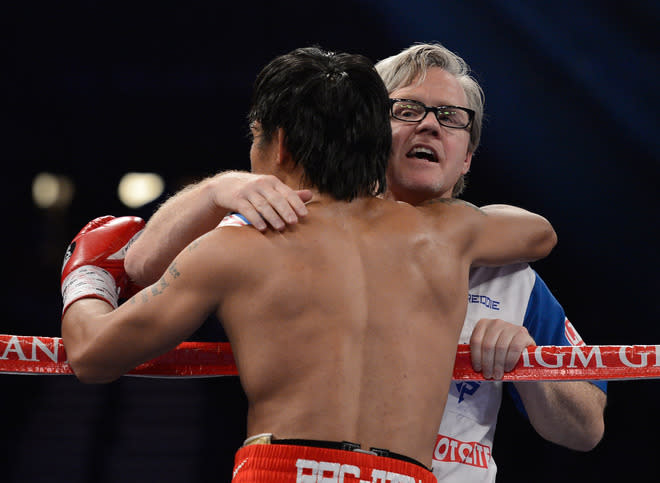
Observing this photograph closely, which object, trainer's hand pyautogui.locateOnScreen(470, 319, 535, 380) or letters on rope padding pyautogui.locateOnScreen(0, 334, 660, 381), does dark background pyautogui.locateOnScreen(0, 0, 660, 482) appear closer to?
letters on rope padding pyautogui.locateOnScreen(0, 334, 660, 381)

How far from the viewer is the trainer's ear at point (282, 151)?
109 cm

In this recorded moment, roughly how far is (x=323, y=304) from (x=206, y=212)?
0.87 ft

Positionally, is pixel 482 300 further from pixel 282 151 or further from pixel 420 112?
pixel 282 151

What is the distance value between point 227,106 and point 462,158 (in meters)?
2.91

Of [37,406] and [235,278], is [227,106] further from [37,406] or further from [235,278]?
Result: [235,278]

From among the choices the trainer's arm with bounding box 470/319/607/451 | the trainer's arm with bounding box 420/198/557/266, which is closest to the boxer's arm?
the trainer's arm with bounding box 420/198/557/266

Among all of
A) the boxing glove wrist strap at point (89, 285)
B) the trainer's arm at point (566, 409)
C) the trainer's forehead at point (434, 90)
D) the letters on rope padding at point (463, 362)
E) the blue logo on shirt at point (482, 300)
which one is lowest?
the trainer's arm at point (566, 409)

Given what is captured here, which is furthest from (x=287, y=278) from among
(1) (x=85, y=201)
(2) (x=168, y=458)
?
(1) (x=85, y=201)

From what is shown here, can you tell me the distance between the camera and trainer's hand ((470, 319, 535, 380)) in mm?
1197

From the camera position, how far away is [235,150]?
4.25m

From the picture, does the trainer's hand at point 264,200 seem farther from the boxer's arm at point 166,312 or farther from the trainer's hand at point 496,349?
the trainer's hand at point 496,349

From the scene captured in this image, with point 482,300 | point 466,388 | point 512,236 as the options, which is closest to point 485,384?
point 466,388

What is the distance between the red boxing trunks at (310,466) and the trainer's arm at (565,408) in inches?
19.9

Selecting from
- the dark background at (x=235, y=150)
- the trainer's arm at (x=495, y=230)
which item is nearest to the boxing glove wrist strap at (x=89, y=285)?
the trainer's arm at (x=495, y=230)
